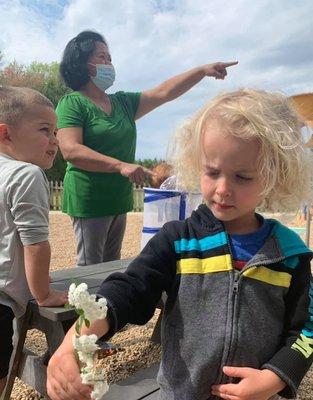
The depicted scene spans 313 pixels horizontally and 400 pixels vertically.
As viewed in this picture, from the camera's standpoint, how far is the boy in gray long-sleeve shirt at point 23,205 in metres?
1.94

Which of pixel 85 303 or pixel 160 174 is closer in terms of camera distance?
pixel 85 303

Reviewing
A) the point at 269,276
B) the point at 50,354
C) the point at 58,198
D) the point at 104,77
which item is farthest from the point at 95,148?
the point at 58,198

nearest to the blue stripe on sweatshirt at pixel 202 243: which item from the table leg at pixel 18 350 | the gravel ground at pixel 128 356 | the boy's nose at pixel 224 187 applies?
the boy's nose at pixel 224 187

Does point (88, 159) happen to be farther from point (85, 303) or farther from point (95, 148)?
point (85, 303)

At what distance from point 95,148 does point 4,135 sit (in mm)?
899

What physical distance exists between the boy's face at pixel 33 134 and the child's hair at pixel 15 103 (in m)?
0.02

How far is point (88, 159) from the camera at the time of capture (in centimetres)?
276

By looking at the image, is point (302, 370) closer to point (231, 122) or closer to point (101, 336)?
point (101, 336)

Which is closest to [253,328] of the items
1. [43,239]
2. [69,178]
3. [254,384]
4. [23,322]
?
[254,384]

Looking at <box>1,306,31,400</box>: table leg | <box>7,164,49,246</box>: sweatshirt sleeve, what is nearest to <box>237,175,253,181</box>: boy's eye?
<box>7,164,49,246</box>: sweatshirt sleeve

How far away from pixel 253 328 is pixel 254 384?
0.46 ft

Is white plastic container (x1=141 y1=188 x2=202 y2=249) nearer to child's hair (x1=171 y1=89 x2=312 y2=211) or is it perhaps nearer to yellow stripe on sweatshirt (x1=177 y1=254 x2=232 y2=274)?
child's hair (x1=171 y1=89 x2=312 y2=211)

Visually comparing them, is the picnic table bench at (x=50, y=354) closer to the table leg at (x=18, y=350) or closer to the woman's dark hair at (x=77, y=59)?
the table leg at (x=18, y=350)

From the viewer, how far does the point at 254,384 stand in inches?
46.1
